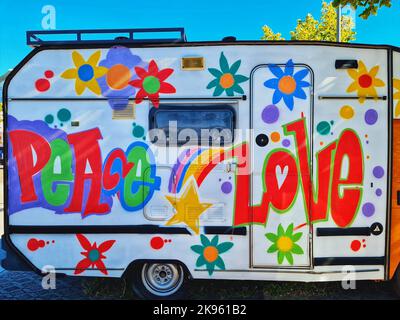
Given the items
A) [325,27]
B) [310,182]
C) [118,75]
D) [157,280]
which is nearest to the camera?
[310,182]

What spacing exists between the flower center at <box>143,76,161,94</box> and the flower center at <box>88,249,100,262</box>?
1954mm

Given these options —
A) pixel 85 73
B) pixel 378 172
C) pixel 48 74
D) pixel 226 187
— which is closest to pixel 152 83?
pixel 85 73

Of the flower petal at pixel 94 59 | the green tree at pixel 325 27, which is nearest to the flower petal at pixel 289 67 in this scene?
the flower petal at pixel 94 59

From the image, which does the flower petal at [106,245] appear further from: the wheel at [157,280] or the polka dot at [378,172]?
the polka dot at [378,172]

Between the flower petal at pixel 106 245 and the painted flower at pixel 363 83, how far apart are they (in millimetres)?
3216

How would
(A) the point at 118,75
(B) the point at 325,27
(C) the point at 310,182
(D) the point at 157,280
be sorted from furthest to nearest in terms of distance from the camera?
(B) the point at 325,27, (D) the point at 157,280, (A) the point at 118,75, (C) the point at 310,182

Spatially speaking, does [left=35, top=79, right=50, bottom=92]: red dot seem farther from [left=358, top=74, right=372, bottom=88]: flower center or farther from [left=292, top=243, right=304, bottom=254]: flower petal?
[left=358, top=74, right=372, bottom=88]: flower center

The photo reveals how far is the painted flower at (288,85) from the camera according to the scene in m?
3.45

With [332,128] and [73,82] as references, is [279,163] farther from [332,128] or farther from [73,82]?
[73,82]

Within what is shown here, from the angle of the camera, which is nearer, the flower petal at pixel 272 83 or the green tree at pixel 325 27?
the flower petal at pixel 272 83

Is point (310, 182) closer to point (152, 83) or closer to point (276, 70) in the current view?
point (276, 70)

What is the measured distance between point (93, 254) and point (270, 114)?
103 inches

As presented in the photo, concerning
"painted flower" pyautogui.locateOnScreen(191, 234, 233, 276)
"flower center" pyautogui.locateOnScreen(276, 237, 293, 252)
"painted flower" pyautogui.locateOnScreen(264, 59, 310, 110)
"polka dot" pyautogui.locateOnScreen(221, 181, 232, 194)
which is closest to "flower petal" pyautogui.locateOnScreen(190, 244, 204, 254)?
"painted flower" pyautogui.locateOnScreen(191, 234, 233, 276)

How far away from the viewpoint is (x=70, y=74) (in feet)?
11.6
